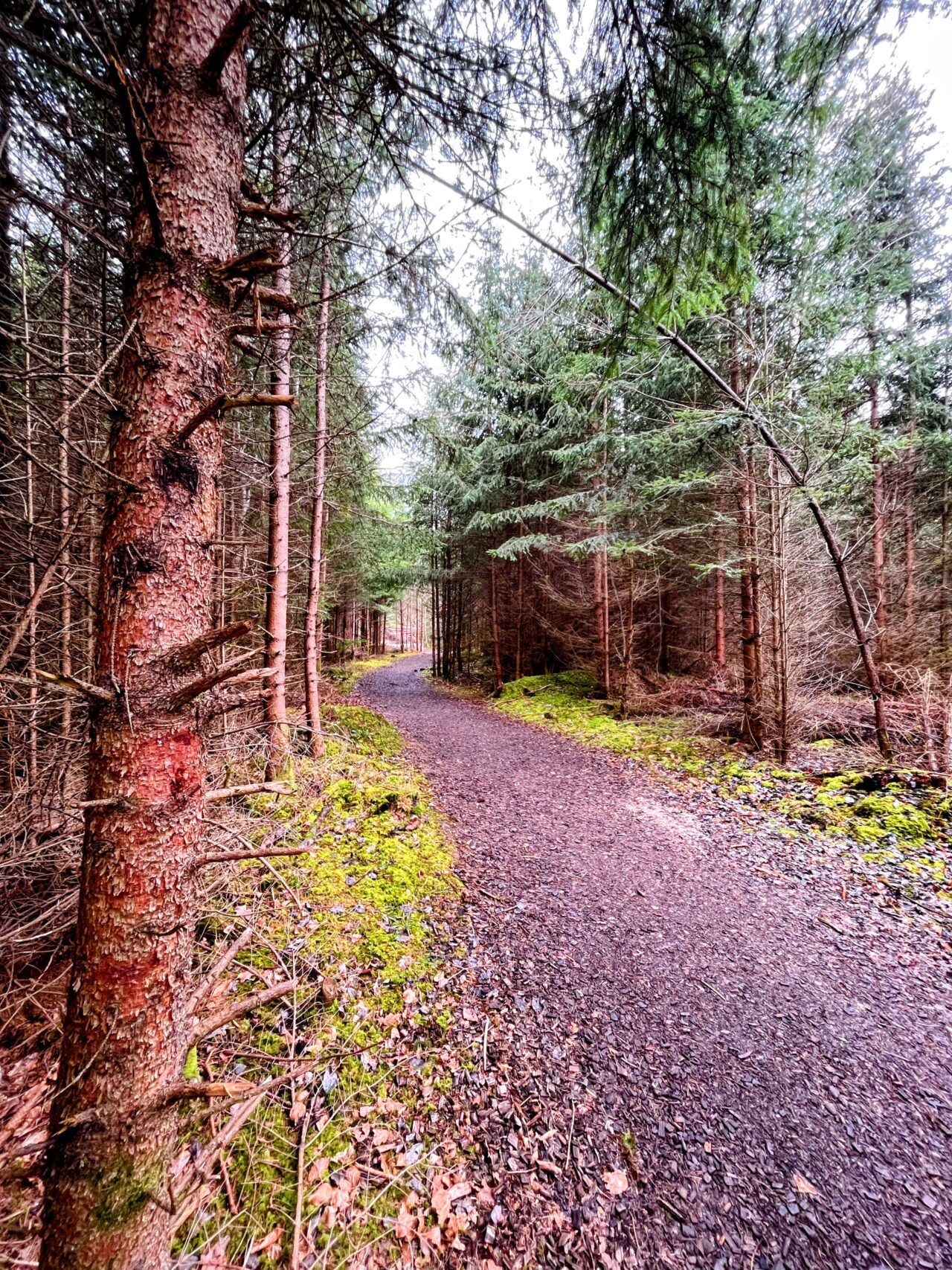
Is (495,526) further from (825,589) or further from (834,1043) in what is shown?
(834,1043)

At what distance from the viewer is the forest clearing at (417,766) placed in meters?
1.35

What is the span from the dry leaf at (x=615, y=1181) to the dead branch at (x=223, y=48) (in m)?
4.61

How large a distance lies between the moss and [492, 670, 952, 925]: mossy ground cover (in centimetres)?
535

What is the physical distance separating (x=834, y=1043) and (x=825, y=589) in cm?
624

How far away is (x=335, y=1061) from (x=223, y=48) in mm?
4291

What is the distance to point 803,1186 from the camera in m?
1.90

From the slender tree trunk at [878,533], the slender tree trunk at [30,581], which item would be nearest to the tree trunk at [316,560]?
the slender tree trunk at [30,581]

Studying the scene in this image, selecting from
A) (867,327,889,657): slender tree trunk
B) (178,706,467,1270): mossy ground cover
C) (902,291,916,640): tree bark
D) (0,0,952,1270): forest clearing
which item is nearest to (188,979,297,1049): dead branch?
(0,0,952,1270): forest clearing

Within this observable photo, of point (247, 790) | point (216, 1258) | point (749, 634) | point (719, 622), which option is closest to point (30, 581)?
point (247, 790)

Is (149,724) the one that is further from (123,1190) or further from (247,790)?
(123,1190)

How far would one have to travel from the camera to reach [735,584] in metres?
13.2

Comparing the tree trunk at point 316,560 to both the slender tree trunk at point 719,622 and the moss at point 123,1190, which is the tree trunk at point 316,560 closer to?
the moss at point 123,1190

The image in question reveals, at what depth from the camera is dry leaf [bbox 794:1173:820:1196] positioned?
1876 mm

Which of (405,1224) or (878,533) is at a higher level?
(878,533)
